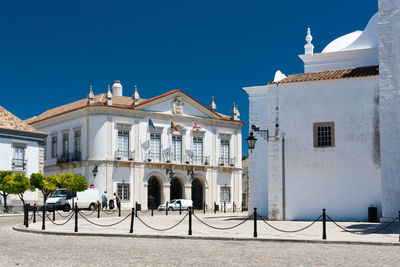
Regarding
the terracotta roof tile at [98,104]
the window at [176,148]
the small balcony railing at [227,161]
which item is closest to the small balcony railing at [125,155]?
the terracotta roof tile at [98,104]

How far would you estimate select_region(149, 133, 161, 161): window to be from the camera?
44781 millimetres

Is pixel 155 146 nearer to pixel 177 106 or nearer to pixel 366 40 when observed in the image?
pixel 177 106

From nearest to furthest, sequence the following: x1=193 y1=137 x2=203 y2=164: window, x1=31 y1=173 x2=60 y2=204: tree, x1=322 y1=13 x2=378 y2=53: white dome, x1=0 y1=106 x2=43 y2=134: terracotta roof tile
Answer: x1=322 y1=13 x2=378 y2=53: white dome, x1=31 y1=173 x2=60 y2=204: tree, x1=0 y1=106 x2=43 y2=134: terracotta roof tile, x1=193 y1=137 x2=203 y2=164: window

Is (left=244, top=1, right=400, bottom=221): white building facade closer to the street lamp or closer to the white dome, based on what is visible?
the white dome

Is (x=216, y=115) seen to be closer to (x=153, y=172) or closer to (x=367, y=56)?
(x=153, y=172)

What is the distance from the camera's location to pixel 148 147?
44.5 metres

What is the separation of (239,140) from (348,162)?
27.6m

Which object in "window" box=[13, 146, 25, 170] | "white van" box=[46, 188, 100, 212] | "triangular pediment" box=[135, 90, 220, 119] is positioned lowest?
"white van" box=[46, 188, 100, 212]

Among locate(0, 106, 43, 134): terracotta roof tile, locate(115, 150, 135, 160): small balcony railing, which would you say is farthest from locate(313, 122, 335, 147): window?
locate(115, 150, 135, 160): small balcony railing

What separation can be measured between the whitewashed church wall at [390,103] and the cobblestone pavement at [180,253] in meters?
7.67

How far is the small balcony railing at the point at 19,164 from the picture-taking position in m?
37.8

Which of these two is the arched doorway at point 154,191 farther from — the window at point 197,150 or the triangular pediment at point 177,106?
the triangular pediment at point 177,106

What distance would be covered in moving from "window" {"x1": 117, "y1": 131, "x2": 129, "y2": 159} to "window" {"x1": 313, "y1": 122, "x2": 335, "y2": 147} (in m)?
22.7

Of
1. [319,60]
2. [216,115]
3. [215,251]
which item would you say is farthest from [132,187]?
[215,251]
